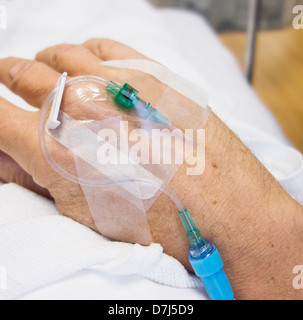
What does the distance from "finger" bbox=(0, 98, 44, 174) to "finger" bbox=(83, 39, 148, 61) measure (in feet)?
0.72

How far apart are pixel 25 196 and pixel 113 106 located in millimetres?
223

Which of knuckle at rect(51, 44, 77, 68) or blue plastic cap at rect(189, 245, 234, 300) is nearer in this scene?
blue plastic cap at rect(189, 245, 234, 300)

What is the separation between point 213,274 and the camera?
1.93 ft

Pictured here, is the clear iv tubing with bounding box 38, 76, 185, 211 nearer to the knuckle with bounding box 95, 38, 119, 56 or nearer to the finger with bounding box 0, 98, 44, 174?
the finger with bounding box 0, 98, 44, 174

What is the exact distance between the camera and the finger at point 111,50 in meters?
0.78

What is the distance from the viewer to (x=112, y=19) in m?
1.24

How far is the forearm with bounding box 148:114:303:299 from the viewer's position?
0.63m

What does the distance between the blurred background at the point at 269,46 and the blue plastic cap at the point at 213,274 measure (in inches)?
52.2

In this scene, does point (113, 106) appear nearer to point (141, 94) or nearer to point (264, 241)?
point (141, 94)

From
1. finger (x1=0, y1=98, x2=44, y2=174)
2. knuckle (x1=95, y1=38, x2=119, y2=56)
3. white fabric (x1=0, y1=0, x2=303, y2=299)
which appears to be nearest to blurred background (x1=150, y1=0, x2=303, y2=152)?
white fabric (x1=0, y1=0, x2=303, y2=299)

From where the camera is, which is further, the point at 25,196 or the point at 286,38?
the point at 286,38

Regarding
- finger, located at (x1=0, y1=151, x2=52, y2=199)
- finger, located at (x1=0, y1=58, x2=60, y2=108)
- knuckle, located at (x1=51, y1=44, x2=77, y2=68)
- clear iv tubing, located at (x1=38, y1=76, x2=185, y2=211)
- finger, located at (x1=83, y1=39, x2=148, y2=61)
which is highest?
finger, located at (x1=83, y1=39, x2=148, y2=61)

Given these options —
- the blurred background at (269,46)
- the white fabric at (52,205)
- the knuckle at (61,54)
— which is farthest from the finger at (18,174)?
the blurred background at (269,46)
